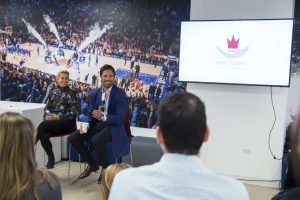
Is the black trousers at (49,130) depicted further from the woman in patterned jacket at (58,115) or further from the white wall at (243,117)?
the white wall at (243,117)

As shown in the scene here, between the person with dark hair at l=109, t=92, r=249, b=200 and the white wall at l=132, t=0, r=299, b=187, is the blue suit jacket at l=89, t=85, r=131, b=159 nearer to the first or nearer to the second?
the white wall at l=132, t=0, r=299, b=187

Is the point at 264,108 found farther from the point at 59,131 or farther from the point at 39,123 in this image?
the point at 39,123

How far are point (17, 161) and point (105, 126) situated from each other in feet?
7.92

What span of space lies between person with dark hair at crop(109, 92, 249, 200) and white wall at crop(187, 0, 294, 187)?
3.12m

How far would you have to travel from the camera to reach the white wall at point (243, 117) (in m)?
3.95

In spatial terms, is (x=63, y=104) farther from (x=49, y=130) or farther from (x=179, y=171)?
(x=179, y=171)

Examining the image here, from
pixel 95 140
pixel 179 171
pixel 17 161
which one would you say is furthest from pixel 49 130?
pixel 179 171

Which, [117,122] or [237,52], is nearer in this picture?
[117,122]

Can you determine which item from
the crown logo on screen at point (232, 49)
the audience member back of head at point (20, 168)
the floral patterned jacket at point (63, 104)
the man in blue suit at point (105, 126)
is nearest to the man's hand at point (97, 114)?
the man in blue suit at point (105, 126)

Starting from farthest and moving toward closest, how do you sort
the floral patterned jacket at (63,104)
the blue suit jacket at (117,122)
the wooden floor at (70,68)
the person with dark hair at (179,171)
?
1. the wooden floor at (70,68)
2. the floral patterned jacket at (63,104)
3. the blue suit jacket at (117,122)
4. the person with dark hair at (179,171)

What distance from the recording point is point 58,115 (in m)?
4.06

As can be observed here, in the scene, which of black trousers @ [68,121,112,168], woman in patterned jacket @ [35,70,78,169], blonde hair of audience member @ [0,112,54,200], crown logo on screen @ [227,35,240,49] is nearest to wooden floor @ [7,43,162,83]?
woman in patterned jacket @ [35,70,78,169]

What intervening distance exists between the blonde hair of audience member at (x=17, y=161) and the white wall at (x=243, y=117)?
3086mm

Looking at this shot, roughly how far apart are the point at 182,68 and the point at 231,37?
689mm
